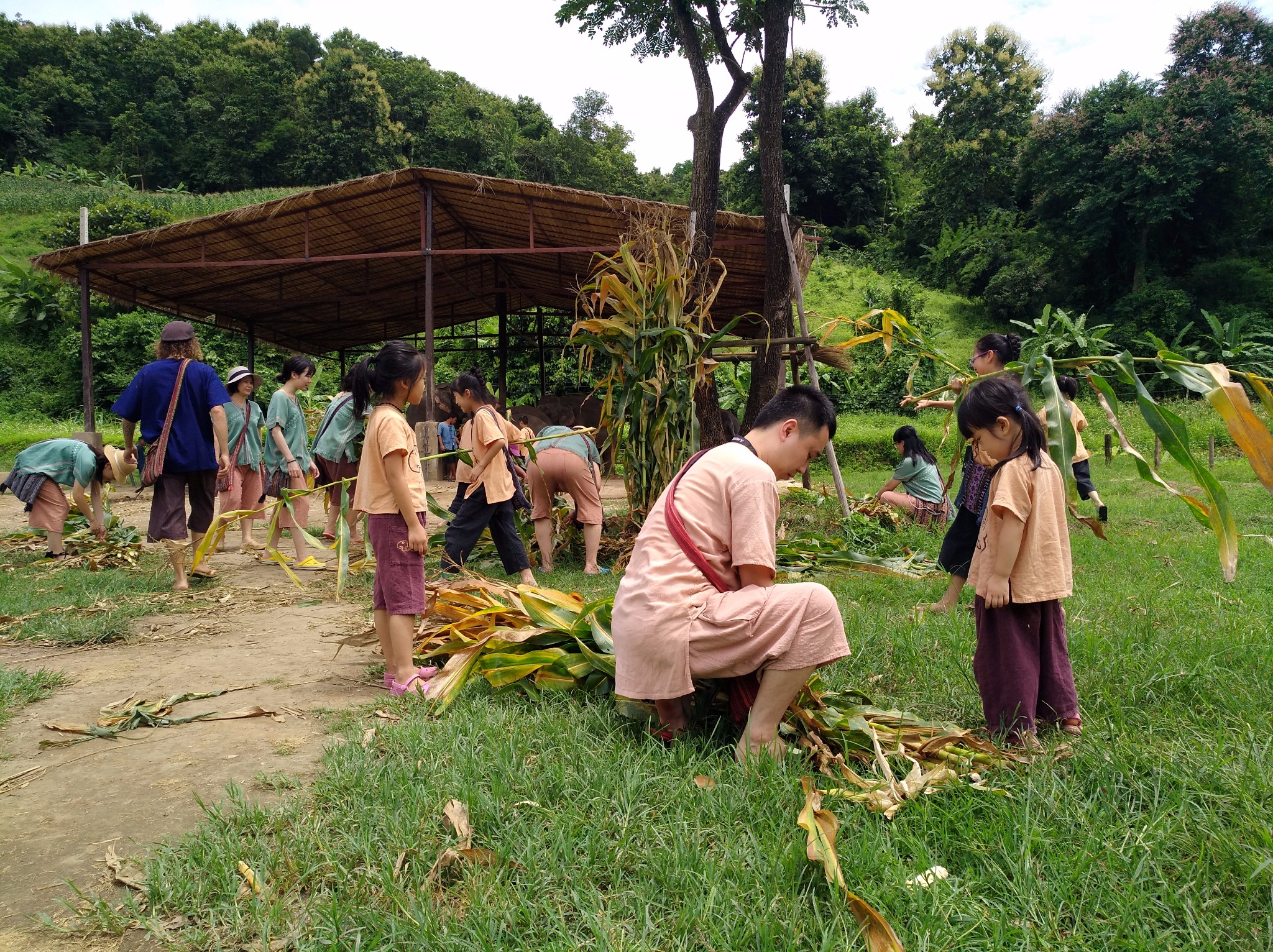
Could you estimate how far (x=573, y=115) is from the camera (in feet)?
175

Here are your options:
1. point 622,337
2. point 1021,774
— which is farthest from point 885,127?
point 1021,774

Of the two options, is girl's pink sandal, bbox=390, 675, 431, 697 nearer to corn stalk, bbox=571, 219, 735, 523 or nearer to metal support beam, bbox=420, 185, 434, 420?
corn stalk, bbox=571, 219, 735, 523

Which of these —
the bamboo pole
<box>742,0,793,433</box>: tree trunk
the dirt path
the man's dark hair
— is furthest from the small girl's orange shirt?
<box>742,0,793,433</box>: tree trunk

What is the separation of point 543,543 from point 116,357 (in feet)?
68.0

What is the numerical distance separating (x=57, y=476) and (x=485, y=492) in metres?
4.11

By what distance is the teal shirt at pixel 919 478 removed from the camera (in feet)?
25.3

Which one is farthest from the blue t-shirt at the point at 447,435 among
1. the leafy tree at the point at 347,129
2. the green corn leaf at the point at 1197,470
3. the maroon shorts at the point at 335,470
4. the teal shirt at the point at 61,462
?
the leafy tree at the point at 347,129

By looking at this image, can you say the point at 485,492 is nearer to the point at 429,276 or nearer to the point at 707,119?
the point at 429,276

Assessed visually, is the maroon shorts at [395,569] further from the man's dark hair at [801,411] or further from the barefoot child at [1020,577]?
the barefoot child at [1020,577]

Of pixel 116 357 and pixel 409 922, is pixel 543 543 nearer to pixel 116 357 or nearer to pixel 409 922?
pixel 409 922

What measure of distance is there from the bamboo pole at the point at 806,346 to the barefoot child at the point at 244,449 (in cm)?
505

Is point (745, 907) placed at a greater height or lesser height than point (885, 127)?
lesser

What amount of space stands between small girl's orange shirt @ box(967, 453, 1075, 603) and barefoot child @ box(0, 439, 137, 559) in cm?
722

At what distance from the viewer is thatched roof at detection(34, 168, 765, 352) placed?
409 inches
